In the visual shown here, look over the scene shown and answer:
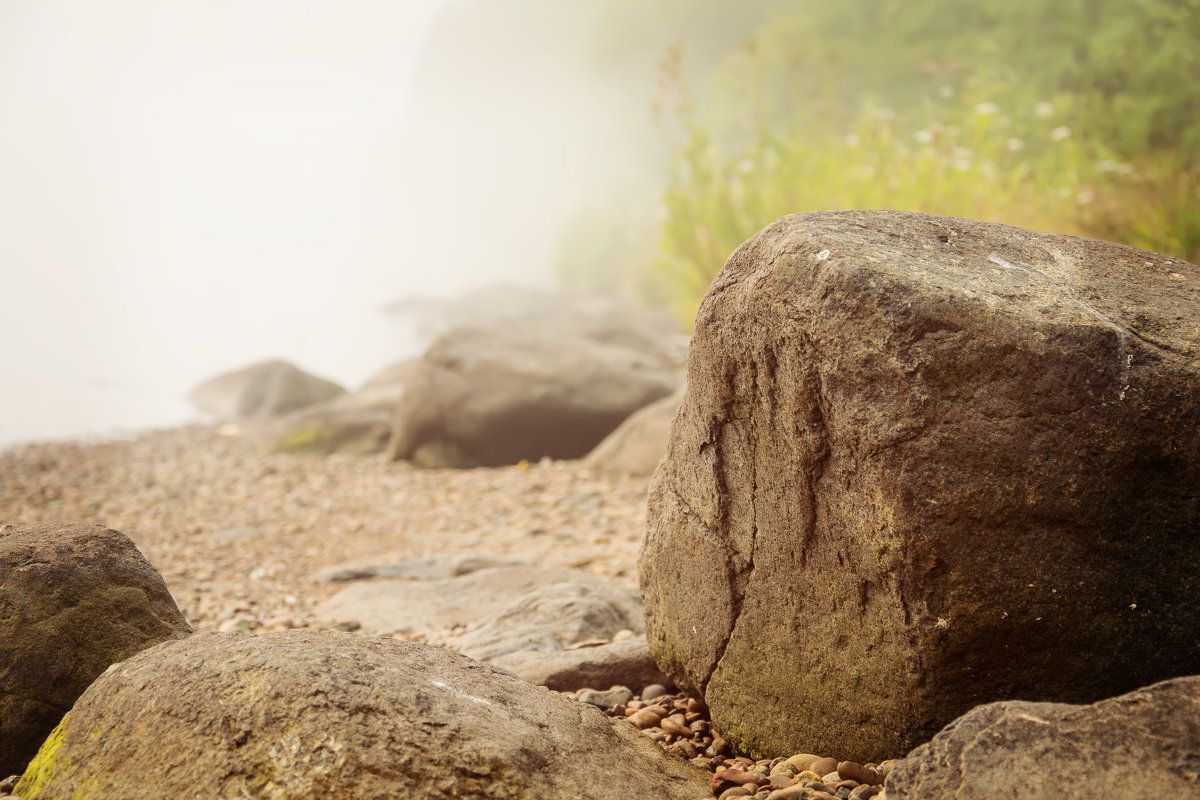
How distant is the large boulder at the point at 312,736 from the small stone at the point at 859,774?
314mm

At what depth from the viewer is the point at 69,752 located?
184 cm

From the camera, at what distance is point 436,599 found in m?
4.15

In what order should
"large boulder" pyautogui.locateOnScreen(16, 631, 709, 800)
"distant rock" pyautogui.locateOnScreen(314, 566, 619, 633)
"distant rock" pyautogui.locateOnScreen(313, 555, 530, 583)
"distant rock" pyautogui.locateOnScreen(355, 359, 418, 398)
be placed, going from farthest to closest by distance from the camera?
"distant rock" pyautogui.locateOnScreen(355, 359, 418, 398), "distant rock" pyautogui.locateOnScreen(313, 555, 530, 583), "distant rock" pyautogui.locateOnScreen(314, 566, 619, 633), "large boulder" pyautogui.locateOnScreen(16, 631, 709, 800)

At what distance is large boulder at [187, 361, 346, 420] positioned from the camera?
1182cm

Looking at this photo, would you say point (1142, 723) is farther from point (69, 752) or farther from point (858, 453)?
point (69, 752)

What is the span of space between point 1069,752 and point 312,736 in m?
1.30

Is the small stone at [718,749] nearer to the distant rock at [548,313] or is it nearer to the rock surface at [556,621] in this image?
the rock surface at [556,621]

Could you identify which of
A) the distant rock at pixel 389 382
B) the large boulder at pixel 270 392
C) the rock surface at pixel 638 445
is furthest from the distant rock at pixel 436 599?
the large boulder at pixel 270 392

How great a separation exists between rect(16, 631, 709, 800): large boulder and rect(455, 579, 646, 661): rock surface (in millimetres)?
1085

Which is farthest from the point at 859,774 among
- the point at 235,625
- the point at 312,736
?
the point at 235,625

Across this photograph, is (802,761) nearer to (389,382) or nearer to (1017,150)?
(1017,150)

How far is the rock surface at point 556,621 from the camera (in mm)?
3133

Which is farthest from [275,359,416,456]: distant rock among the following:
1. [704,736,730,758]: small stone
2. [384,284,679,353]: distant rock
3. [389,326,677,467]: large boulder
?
[704,736,730,758]: small stone

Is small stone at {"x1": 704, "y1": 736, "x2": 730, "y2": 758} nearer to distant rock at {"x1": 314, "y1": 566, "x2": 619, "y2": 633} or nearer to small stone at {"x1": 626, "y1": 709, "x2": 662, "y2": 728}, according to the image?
small stone at {"x1": 626, "y1": 709, "x2": 662, "y2": 728}
